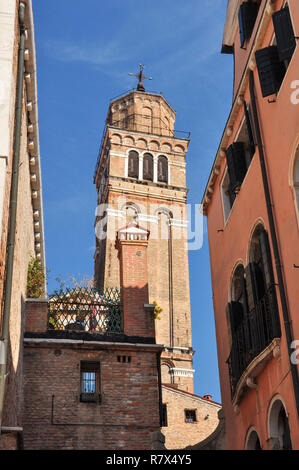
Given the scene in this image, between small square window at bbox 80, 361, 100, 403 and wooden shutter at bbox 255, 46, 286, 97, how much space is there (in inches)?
251

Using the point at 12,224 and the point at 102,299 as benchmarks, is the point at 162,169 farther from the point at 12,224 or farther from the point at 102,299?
the point at 12,224

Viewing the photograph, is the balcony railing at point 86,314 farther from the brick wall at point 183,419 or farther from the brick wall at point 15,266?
the brick wall at point 183,419

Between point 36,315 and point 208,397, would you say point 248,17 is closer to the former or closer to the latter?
point 36,315

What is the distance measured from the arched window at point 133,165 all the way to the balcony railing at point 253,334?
37.9m

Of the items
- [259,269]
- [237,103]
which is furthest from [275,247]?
[237,103]

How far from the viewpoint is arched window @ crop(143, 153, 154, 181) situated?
49.5m

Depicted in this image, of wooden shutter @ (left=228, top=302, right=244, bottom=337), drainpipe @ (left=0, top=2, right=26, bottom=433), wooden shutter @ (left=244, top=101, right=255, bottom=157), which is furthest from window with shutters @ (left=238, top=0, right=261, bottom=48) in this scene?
wooden shutter @ (left=228, top=302, right=244, bottom=337)

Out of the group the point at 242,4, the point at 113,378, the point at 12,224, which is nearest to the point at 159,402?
the point at 113,378

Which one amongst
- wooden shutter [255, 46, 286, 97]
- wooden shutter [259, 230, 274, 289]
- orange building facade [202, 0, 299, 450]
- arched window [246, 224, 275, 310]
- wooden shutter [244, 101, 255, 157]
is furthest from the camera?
wooden shutter [244, 101, 255, 157]

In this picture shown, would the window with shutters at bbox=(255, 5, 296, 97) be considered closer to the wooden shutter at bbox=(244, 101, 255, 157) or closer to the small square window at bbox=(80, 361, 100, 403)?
the wooden shutter at bbox=(244, 101, 255, 157)

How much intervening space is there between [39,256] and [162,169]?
3330 centimetres

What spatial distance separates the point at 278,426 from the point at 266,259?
2.48m

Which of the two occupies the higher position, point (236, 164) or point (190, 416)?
point (236, 164)

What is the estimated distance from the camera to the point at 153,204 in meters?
48.1
